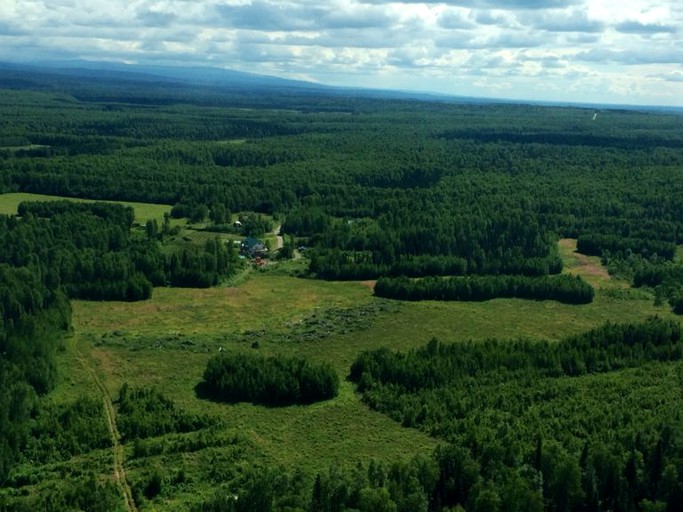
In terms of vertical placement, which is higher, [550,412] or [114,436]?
[550,412]

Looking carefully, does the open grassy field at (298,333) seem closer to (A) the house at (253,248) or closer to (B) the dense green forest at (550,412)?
(B) the dense green forest at (550,412)

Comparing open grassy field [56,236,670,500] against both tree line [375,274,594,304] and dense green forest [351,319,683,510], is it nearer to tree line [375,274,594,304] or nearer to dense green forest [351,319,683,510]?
tree line [375,274,594,304]

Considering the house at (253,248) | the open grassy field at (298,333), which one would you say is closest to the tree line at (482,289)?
the open grassy field at (298,333)

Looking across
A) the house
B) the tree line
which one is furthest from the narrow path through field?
the house

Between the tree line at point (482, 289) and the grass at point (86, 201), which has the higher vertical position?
the tree line at point (482, 289)

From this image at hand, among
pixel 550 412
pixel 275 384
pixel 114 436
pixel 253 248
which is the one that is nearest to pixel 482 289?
pixel 253 248

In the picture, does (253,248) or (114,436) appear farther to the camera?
(253,248)

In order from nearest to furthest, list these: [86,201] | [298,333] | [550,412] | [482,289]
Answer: [550,412] → [298,333] → [482,289] → [86,201]

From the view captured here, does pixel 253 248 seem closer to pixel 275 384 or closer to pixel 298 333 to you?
pixel 298 333
